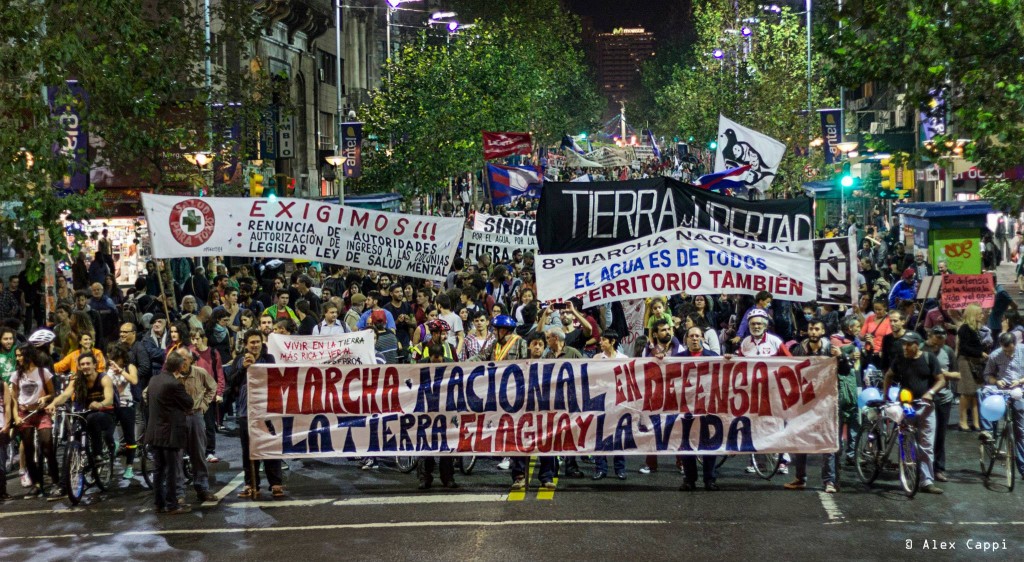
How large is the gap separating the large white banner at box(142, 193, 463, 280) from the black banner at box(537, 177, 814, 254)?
2.74m

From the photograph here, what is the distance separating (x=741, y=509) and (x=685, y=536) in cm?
123

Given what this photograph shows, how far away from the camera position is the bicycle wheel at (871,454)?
12.8 m

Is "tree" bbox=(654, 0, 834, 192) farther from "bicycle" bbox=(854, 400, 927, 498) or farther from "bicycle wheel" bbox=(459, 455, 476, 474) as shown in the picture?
"bicycle" bbox=(854, 400, 927, 498)

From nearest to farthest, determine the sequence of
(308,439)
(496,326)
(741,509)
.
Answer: (741,509) < (308,439) < (496,326)

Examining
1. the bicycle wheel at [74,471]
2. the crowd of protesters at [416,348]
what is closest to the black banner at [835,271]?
the crowd of protesters at [416,348]

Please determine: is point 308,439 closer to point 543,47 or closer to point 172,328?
point 172,328

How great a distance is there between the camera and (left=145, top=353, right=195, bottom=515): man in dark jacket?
1241 cm

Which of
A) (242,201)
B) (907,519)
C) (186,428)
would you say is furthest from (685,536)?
(242,201)

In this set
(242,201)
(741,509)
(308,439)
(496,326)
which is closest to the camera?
(741,509)

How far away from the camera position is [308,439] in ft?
42.6

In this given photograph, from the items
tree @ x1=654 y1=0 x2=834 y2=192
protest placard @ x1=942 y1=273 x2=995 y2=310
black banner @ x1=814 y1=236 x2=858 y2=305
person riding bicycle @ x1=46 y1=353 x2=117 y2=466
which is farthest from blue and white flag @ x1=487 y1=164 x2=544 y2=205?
person riding bicycle @ x1=46 y1=353 x2=117 y2=466

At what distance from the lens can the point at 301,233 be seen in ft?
56.8

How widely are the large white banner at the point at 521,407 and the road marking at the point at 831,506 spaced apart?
29.5 inches

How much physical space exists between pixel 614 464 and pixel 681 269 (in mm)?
2259
